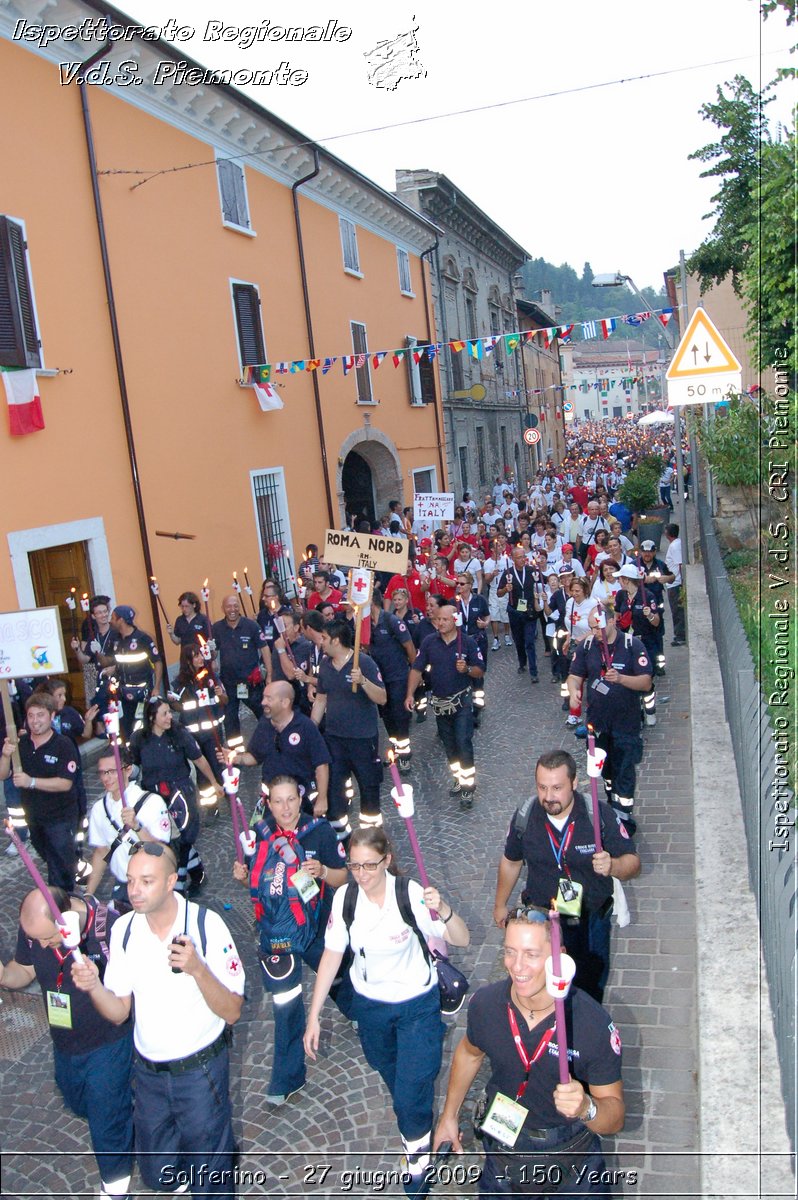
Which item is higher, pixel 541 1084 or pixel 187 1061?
pixel 541 1084

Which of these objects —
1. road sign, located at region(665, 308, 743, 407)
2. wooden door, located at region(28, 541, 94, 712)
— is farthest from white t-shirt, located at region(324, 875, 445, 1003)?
wooden door, located at region(28, 541, 94, 712)

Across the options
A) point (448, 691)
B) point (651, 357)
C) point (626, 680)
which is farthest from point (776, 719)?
point (651, 357)

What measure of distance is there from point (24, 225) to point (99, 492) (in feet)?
10.8

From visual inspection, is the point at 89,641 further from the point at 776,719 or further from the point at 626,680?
the point at 776,719

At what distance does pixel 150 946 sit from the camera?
12.9ft

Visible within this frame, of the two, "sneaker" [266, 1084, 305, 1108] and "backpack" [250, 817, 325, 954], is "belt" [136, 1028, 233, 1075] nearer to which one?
"backpack" [250, 817, 325, 954]

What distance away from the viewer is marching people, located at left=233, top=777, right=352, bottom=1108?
4895 mm

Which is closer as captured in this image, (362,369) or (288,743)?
(288,743)

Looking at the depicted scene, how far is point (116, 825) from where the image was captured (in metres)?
5.86

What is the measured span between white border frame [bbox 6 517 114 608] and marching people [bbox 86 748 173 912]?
5.54 meters

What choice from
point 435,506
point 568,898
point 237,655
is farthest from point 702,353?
point 435,506

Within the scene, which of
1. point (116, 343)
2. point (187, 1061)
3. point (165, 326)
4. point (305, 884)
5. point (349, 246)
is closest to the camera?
point (187, 1061)

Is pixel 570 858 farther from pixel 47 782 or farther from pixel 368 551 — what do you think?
pixel 368 551

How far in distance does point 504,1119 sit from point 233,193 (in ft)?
53.5
